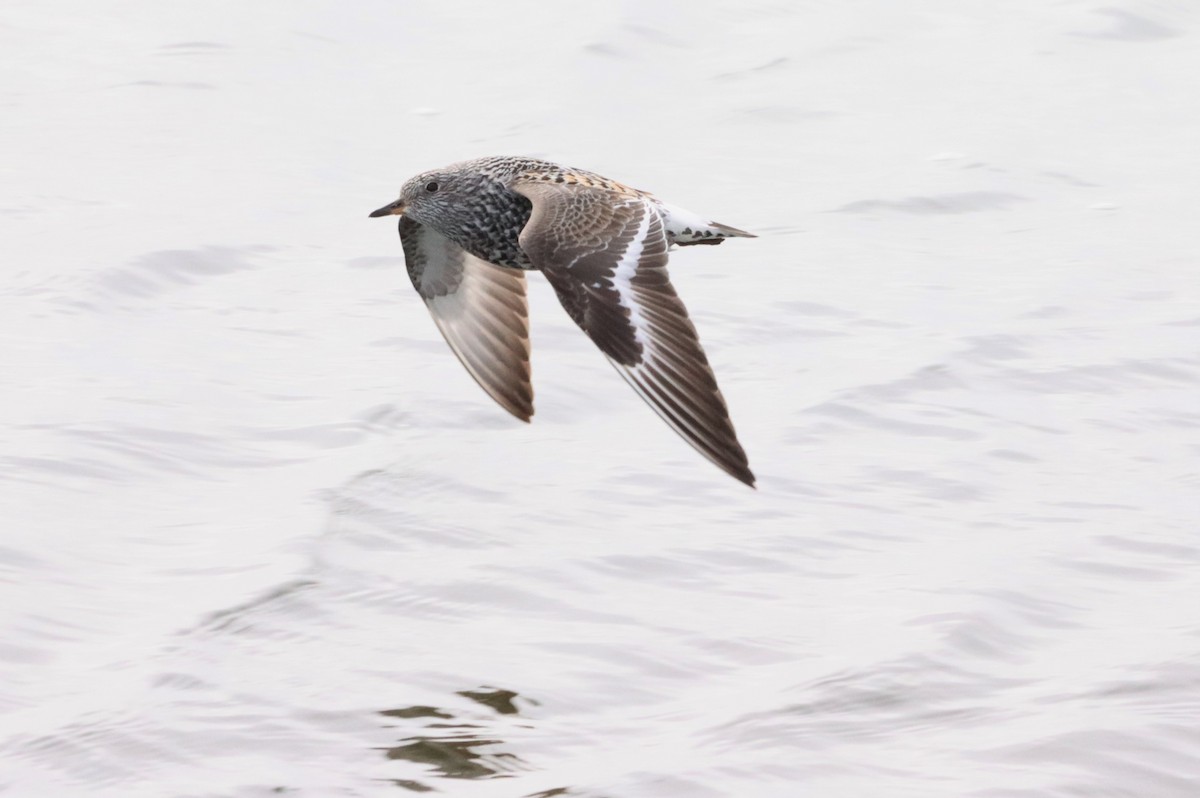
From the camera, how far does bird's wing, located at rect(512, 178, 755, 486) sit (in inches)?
273

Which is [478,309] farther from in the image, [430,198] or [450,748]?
[450,748]

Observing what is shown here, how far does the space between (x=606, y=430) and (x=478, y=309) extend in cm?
81

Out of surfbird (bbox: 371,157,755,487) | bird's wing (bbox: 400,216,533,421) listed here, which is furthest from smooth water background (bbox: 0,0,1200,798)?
surfbird (bbox: 371,157,755,487)

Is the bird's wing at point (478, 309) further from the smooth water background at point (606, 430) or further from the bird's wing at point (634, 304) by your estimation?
the bird's wing at point (634, 304)

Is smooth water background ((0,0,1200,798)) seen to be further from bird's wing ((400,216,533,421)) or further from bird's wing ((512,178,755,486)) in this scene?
bird's wing ((512,178,755,486))

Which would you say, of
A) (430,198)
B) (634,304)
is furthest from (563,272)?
(430,198)

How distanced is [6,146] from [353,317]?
3.67 metres

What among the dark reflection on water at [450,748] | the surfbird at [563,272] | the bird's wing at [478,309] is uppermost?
the surfbird at [563,272]

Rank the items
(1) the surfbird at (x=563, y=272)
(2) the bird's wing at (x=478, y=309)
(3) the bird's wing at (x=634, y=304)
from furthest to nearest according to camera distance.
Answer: (2) the bird's wing at (x=478, y=309) → (1) the surfbird at (x=563, y=272) → (3) the bird's wing at (x=634, y=304)

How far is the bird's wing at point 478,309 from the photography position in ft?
28.0

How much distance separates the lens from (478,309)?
879 cm

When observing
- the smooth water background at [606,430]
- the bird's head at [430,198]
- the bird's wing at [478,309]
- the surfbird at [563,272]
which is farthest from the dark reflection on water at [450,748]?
the bird's head at [430,198]

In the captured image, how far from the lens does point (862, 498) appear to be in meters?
8.19

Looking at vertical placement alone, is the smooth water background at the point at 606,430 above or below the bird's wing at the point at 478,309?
below
